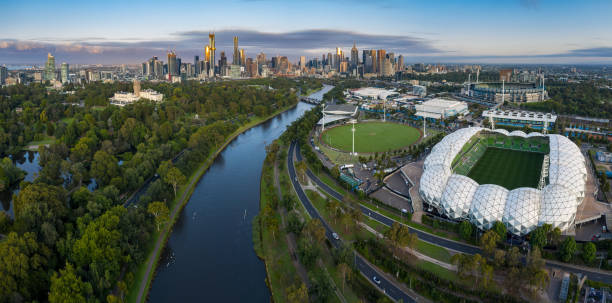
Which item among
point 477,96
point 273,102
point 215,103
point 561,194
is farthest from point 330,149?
point 477,96

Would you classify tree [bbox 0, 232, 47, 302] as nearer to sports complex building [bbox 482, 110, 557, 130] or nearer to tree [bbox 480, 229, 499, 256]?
tree [bbox 480, 229, 499, 256]

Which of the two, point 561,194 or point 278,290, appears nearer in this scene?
point 278,290

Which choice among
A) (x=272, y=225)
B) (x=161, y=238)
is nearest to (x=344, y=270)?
(x=272, y=225)

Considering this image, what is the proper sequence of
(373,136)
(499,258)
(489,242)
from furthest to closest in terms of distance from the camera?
(373,136)
(489,242)
(499,258)

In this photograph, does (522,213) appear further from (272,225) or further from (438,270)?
(272,225)

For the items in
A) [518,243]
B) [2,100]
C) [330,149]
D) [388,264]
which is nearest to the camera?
[388,264]

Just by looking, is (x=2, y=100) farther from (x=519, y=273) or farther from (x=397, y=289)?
(x=519, y=273)

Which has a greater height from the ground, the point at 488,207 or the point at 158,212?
the point at 488,207

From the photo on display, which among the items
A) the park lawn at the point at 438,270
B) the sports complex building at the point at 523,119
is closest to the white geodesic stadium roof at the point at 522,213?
the park lawn at the point at 438,270
